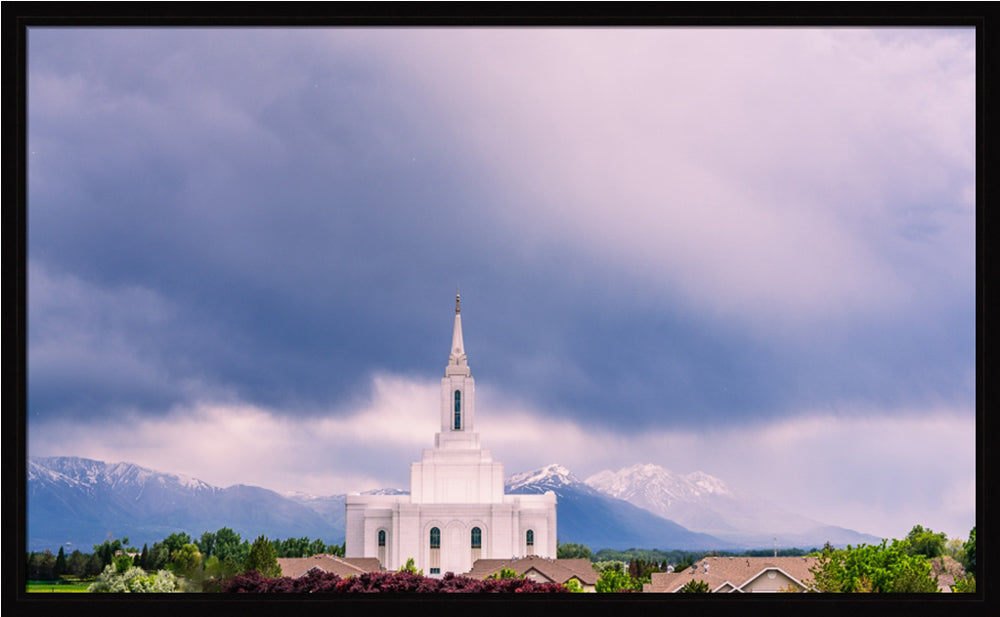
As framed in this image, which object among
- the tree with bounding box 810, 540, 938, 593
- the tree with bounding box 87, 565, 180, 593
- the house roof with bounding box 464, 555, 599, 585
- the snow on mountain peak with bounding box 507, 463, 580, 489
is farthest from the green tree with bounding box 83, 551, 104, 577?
the snow on mountain peak with bounding box 507, 463, 580, 489

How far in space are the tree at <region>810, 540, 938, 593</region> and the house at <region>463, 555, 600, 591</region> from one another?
1661 cm

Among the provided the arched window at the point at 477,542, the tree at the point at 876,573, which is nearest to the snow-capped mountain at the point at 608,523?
the arched window at the point at 477,542

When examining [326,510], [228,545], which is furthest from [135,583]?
[326,510]

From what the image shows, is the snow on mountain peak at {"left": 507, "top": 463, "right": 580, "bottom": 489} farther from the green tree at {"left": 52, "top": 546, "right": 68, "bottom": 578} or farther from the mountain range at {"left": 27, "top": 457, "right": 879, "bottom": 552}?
the green tree at {"left": 52, "top": 546, "right": 68, "bottom": 578}

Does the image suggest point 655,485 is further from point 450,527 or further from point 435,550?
point 435,550

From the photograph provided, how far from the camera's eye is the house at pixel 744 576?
2845 cm

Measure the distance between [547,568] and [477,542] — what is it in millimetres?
9562

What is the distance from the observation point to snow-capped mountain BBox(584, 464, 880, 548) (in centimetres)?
7138

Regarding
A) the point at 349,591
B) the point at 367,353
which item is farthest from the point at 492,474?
the point at 349,591

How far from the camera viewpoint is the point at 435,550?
164 ft

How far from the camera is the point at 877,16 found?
410 inches

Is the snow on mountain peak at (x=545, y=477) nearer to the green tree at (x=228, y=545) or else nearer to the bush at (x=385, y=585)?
the green tree at (x=228, y=545)

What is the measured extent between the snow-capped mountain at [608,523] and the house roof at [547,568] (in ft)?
77.6
